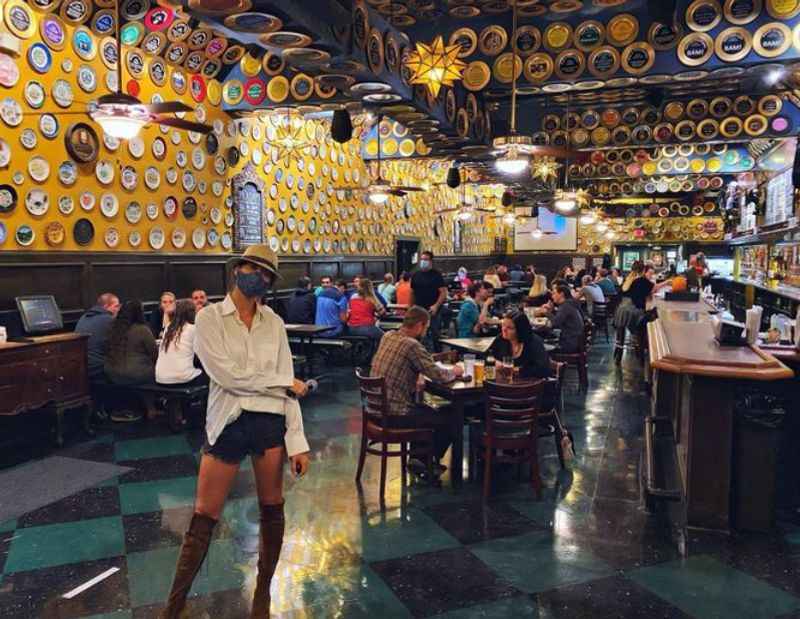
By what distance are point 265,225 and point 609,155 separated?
869 cm

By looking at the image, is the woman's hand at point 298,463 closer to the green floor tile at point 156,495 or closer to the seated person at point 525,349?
the green floor tile at point 156,495

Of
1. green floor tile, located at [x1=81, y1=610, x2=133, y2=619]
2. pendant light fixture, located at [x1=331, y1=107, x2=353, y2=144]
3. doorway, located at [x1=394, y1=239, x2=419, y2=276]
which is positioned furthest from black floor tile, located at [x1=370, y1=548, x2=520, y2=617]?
doorway, located at [x1=394, y1=239, x2=419, y2=276]

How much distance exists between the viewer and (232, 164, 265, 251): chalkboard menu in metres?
9.30

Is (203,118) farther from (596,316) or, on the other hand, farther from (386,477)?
(596,316)

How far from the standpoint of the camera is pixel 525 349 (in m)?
4.87

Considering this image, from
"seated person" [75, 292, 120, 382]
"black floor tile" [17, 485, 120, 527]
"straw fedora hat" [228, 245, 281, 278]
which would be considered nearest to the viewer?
"straw fedora hat" [228, 245, 281, 278]

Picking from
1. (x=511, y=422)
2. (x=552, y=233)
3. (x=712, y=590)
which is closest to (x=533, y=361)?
(x=511, y=422)

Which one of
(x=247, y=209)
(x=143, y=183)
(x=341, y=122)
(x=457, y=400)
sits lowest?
(x=457, y=400)

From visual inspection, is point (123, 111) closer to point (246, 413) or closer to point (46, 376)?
point (46, 376)

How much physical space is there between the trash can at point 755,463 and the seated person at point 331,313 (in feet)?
19.3

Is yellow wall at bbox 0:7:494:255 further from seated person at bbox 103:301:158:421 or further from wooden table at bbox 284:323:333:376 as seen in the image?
wooden table at bbox 284:323:333:376

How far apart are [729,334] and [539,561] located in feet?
6.93

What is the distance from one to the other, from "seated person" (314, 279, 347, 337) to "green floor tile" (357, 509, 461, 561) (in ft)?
16.5

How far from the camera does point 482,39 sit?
25.5 ft
